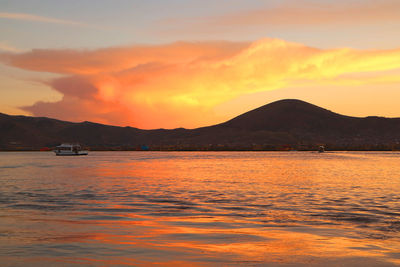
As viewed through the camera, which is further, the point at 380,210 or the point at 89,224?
the point at 380,210

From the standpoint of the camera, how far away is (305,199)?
25859 millimetres

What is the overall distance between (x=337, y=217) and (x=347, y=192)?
11.8 meters

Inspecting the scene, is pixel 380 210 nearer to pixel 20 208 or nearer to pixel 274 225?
pixel 274 225

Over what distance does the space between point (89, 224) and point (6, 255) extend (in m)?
5.39

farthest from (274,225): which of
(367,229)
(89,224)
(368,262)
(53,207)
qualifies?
(53,207)

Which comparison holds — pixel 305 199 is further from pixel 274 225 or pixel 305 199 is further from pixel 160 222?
pixel 160 222

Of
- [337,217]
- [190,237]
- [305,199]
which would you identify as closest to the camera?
[190,237]

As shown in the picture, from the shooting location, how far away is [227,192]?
2992cm

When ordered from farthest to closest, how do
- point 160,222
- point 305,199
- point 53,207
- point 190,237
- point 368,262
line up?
1. point 305,199
2. point 53,207
3. point 160,222
4. point 190,237
5. point 368,262

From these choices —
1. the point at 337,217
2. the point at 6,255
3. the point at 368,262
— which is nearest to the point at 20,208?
the point at 6,255

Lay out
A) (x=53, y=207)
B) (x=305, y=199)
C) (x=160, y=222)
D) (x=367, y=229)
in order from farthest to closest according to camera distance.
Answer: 1. (x=305, y=199)
2. (x=53, y=207)
3. (x=160, y=222)
4. (x=367, y=229)

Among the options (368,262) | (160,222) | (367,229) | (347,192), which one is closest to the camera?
(368,262)

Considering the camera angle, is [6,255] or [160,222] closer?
[6,255]

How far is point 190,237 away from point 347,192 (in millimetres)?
18968
